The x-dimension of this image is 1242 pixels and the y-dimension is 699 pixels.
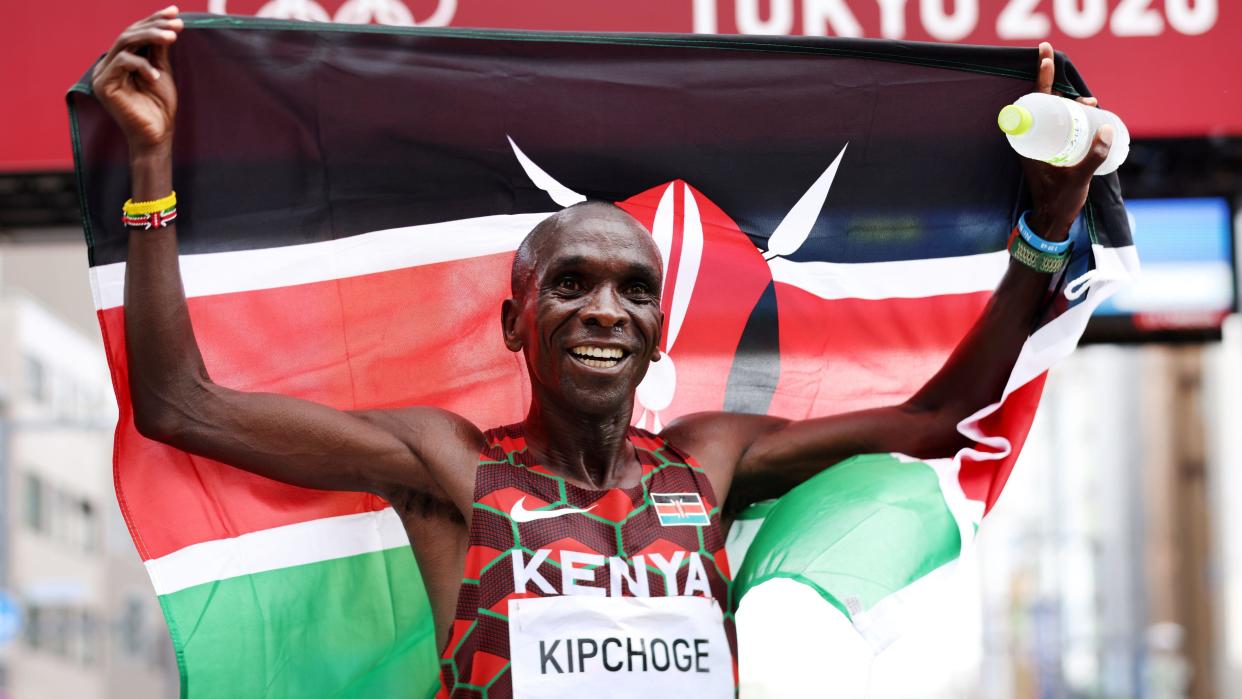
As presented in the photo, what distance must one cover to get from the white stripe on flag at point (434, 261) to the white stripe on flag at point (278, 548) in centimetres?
61

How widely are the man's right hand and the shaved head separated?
838 mm

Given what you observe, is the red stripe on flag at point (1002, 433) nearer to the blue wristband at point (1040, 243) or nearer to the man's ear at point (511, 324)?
the blue wristband at point (1040, 243)

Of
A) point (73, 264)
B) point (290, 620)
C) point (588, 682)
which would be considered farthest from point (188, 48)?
point (73, 264)

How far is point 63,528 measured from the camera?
44719 mm

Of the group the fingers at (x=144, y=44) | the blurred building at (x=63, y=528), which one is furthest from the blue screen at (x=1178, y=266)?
the blurred building at (x=63, y=528)

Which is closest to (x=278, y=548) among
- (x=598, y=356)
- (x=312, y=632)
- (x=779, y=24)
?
(x=312, y=632)

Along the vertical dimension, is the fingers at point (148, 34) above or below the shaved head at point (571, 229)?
above

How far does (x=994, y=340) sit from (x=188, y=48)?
2102mm

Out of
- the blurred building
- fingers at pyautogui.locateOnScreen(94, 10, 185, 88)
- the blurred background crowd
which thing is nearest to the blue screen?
the blurred background crowd

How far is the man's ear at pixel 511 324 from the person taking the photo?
405 cm

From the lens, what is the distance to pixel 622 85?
455 centimetres

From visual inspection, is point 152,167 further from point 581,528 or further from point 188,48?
point 581,528

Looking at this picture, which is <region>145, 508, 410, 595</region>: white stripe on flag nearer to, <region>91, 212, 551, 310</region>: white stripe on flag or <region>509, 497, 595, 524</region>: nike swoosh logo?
<region>509, 497, 595, 524</region>: nike swoosh logo

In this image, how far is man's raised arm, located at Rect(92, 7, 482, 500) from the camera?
3.85 metres
